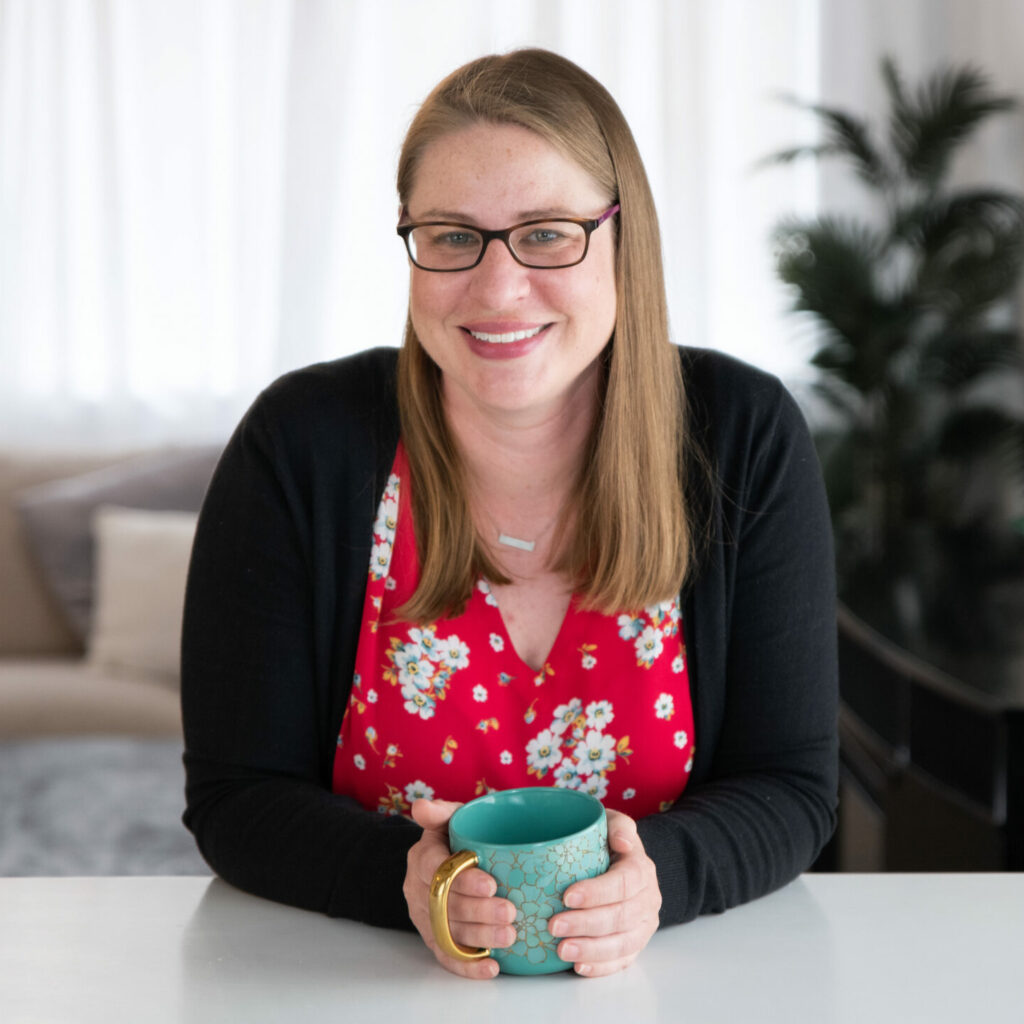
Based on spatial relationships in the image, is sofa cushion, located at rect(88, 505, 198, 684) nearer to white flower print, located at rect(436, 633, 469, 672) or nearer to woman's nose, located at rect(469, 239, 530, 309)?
white flower print, located at rect(436, 633, 469, 672)

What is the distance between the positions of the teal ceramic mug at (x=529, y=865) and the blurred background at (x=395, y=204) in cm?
276

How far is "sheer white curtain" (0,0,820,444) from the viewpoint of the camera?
3.80 metres

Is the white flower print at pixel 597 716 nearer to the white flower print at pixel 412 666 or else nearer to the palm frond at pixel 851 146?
the white flower print at pixel 412 666

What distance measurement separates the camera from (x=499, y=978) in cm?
86

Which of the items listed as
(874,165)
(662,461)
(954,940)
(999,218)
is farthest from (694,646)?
(999,218)

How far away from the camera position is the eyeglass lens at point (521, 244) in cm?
113

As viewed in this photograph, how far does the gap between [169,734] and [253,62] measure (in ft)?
7.03

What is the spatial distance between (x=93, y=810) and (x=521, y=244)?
1.53 metres

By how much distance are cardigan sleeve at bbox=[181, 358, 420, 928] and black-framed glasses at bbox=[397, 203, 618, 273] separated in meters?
0.21

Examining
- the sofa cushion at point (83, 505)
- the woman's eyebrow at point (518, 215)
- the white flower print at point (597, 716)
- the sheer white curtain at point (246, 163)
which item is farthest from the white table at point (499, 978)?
the sheer white curtain at point (246, 163)

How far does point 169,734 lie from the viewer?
2805 mm

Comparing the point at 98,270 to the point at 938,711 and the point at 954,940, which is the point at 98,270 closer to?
the point at 938,711

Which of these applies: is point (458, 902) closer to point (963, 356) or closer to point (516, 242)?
point (516, 242)

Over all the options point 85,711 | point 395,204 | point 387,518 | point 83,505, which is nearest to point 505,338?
point 387,518
